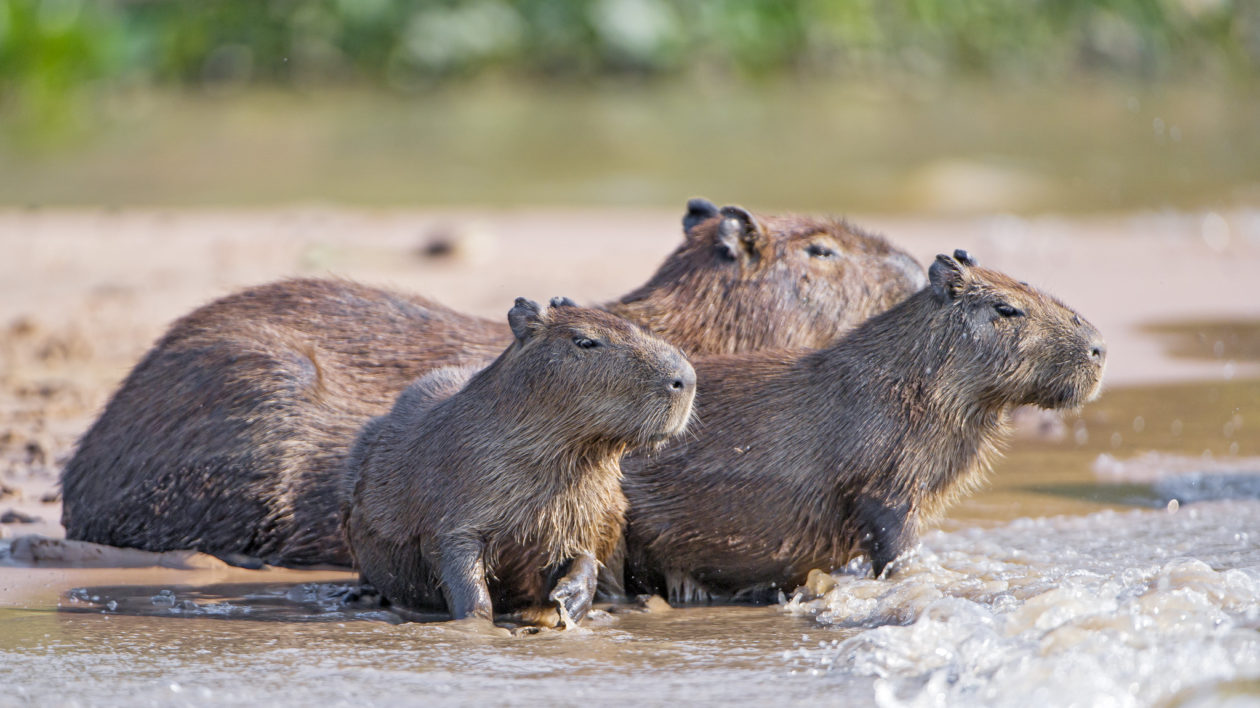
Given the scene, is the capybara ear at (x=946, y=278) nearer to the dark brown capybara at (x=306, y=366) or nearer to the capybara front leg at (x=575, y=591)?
the dark brown capybara at (x=306, y=366)

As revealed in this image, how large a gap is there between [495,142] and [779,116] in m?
4.10

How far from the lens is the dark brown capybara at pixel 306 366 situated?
5090 millimetres

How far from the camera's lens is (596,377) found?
4312 mm

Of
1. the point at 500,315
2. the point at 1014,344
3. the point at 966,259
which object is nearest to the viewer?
the point at 1014,344

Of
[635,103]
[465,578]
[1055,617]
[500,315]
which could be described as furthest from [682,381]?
[635,103]

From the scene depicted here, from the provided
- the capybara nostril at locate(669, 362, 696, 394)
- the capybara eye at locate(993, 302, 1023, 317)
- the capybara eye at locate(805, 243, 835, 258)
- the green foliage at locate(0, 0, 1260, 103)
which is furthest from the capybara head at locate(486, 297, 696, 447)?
the green foliage at locate(0, 0, 1260, 103)

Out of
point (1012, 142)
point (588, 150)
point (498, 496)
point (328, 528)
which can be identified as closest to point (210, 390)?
point (328, 528)

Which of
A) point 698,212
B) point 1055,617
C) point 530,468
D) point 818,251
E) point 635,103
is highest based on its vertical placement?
point 635,103

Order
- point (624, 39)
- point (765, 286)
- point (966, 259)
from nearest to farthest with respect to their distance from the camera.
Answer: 1. point (966, 259)
2. point (765, 286)
3. point (624, 39)

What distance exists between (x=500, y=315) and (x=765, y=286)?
11.5 ft

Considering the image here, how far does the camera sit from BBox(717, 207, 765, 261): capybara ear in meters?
5.69

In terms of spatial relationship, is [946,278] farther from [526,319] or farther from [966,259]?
[526,319]

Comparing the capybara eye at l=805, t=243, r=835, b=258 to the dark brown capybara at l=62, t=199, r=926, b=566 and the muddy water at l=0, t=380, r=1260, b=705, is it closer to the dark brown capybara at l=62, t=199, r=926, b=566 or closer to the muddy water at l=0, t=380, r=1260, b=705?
the dark brown capybara at l=62, t=199, r=926, b=566

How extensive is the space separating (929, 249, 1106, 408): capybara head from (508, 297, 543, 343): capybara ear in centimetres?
117
